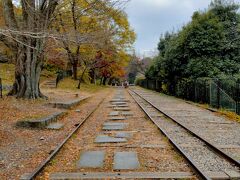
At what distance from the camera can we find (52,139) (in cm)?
977

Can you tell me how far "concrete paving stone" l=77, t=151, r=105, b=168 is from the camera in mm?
6743

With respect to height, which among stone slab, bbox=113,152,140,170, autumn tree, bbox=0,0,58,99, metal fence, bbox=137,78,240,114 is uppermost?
autumn tree, bbox=0,0,58,99

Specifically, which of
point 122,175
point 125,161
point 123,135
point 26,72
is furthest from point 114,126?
point 26,72

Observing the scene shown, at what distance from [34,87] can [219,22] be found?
1403cm

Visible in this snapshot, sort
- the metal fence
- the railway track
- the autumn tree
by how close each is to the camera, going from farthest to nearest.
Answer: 1. the autumn tree
2. the metal fence
3. the railway track

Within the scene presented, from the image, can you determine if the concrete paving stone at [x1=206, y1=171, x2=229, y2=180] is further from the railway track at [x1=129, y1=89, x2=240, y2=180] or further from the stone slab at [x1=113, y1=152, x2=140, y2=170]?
the stone slab at [x1=113, y1=152, x2=140, y2=170]

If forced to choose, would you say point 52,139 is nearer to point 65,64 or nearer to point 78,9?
point 78,9

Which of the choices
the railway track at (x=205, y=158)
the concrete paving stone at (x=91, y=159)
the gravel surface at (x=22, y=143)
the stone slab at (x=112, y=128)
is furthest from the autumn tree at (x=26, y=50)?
the concrete paving stone at (x=91, y=159)

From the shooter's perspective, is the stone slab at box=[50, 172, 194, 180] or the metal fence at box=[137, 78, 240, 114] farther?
the metal fence at box=[137, 78, 240, 114]

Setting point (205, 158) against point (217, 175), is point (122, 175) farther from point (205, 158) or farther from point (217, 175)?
point (205, 158)

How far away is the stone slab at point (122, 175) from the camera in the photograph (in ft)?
19.3

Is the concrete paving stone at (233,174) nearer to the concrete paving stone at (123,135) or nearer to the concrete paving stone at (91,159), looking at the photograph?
the concrete paving stone at (91,159)

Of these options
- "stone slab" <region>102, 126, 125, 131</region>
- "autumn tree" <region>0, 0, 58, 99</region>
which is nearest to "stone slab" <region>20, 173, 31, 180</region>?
"stone slab" <region>102, 126, 125, 131</region>

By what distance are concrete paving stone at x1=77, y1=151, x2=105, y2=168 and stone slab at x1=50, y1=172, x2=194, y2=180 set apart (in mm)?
585
